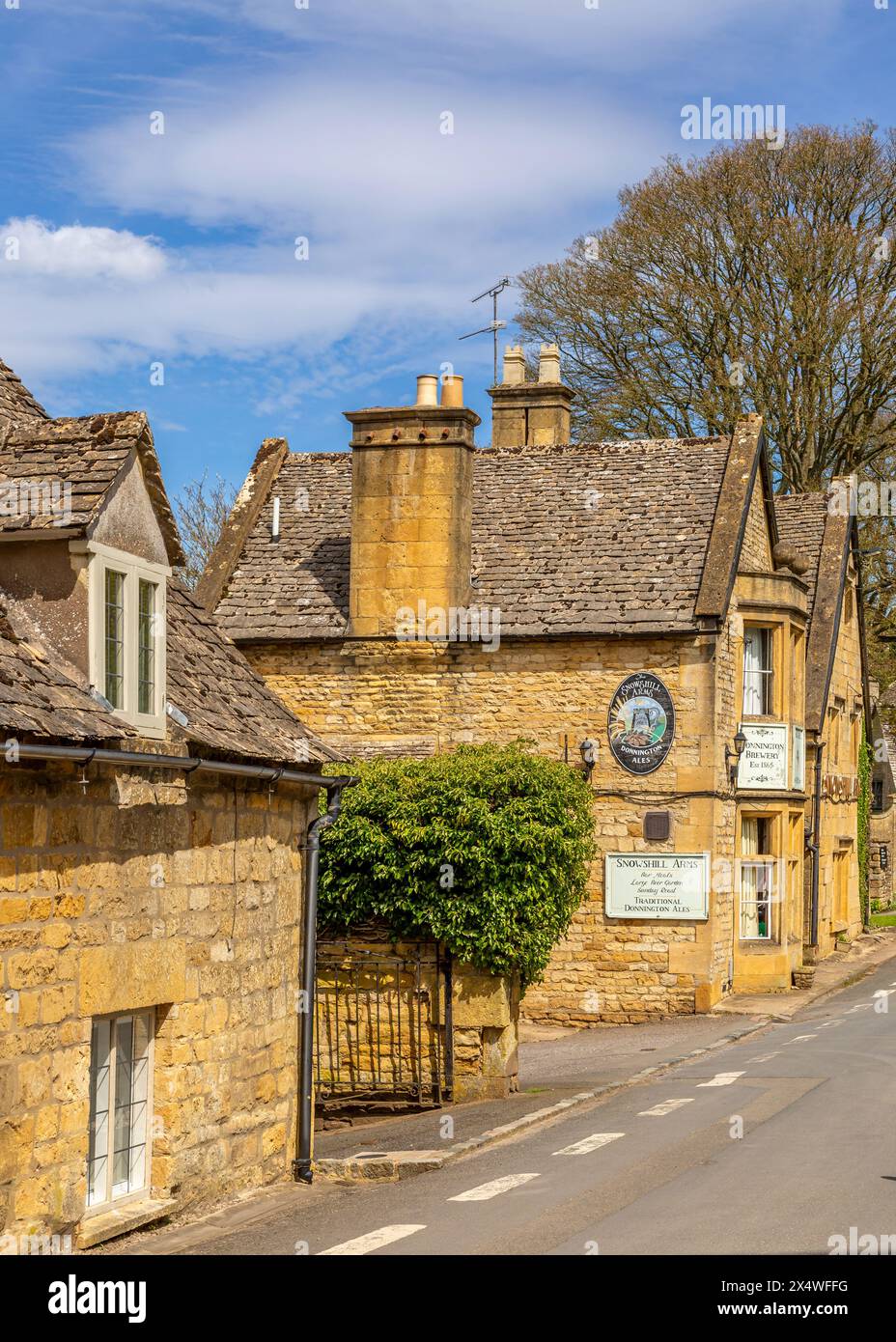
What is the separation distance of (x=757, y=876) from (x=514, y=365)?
35.1 ft

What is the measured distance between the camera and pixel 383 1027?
17938 millimetres

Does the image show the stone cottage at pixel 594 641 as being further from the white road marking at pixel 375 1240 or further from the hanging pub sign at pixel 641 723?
the white road marking at pixel 375 1240

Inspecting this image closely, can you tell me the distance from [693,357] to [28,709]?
32.4 meters

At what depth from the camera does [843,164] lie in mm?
37781

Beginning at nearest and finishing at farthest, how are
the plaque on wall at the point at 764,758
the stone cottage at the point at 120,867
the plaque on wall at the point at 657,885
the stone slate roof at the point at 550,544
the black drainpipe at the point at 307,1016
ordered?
1. the stone cottage at the point at 120,867
2. the black drainpipe at the point at 307,1016
3. the plaque on wall at the point at 657,885
4. the stone slate roof at the point at 550,544
5. the plaque on wall at the point at 764,758

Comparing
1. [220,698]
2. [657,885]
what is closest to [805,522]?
[657,885]

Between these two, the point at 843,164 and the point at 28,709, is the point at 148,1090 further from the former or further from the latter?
the point at 843,164

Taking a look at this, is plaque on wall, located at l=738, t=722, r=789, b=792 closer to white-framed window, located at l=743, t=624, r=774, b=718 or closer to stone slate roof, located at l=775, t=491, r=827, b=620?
white-framed window, located at l=743, t=624, r=774, b=718

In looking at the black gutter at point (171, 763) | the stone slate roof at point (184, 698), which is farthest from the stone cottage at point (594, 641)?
the black gutter at point (171, 763)

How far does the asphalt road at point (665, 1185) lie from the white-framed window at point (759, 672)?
9.41m

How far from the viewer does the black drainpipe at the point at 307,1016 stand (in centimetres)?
1302

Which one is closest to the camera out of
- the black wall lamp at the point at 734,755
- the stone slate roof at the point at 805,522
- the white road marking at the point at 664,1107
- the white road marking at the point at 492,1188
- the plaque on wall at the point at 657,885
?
the white road marking at the point at 492,1188

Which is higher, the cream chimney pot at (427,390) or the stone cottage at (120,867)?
the cream chimney pot at (427,390)

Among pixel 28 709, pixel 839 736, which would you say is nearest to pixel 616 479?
pixel 839 736
